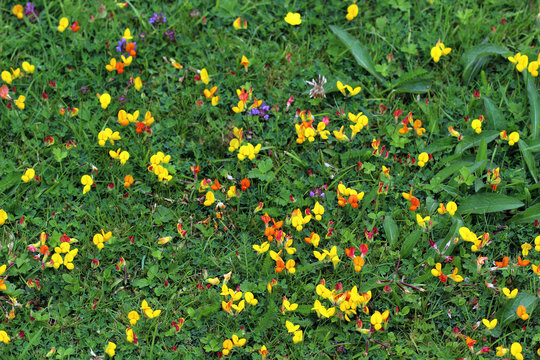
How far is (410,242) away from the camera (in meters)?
3.41

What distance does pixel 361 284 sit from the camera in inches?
131

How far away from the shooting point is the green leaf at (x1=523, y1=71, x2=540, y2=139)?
3.75 metres

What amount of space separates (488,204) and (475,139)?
475 mm

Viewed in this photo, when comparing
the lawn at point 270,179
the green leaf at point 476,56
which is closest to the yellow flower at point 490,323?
the lawn at point 270,179

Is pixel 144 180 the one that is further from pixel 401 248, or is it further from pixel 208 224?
pixel 401 248

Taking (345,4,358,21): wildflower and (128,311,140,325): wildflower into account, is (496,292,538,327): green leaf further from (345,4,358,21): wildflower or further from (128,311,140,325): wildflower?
(345,4,358,21): wildflower

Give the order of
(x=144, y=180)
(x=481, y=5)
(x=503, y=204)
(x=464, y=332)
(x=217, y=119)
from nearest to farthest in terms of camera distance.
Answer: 1. (x=464, y=332)
2. (x=503, y=204)
3. (x=144, y=180)
4. (x=217, y=119)
5. (x=481, y=5)

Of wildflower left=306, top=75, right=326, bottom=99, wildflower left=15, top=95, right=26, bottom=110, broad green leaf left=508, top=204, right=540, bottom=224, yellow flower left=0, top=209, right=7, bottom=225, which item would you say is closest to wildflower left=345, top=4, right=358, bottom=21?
wildflower left=306, top=75, right=326, bottom=99

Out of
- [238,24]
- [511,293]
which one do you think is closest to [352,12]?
[238,24]

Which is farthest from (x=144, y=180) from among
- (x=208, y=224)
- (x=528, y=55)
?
(x=528, y=55)

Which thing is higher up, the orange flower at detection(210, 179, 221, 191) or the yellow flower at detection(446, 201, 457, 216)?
the orange flower at detection(210, 179, 221, 191)

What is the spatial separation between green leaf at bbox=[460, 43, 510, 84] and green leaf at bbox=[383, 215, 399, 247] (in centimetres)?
123

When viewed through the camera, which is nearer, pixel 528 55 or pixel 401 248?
pixel 401 248

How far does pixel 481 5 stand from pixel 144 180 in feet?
8.83
